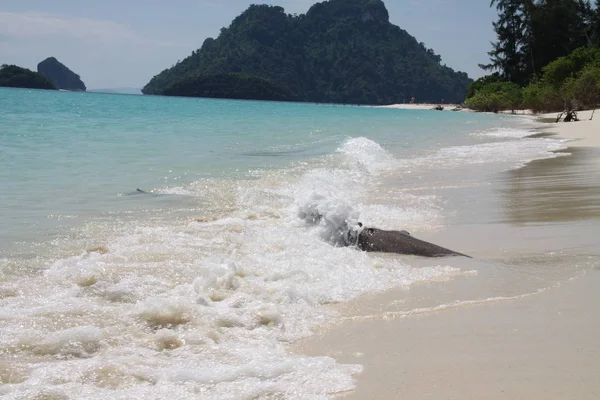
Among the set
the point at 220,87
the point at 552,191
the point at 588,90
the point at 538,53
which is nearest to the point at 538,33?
the point at 538,53

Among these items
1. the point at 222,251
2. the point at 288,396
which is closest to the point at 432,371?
the point at 288,396

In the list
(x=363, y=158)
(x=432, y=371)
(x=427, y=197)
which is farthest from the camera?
(x=363, y=158)

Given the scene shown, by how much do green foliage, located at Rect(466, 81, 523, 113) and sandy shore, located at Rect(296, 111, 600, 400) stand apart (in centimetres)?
6197

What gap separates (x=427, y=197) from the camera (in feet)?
29.0

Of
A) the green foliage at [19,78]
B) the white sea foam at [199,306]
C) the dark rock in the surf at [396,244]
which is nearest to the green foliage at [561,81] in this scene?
the dark rock in the surf at [396,244]

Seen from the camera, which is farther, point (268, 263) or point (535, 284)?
point (268, 263)

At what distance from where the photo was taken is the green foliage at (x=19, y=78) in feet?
378

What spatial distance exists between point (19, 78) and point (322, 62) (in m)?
84.1

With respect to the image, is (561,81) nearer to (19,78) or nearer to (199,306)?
(199,306)

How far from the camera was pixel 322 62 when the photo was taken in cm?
16750

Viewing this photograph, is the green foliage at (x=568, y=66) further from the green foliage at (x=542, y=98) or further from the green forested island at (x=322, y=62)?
the green forested island at (x=322, y=62)

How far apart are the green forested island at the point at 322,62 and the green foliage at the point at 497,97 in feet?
258

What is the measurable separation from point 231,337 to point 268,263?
159cm

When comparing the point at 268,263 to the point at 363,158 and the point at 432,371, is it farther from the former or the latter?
the point at 363,158
